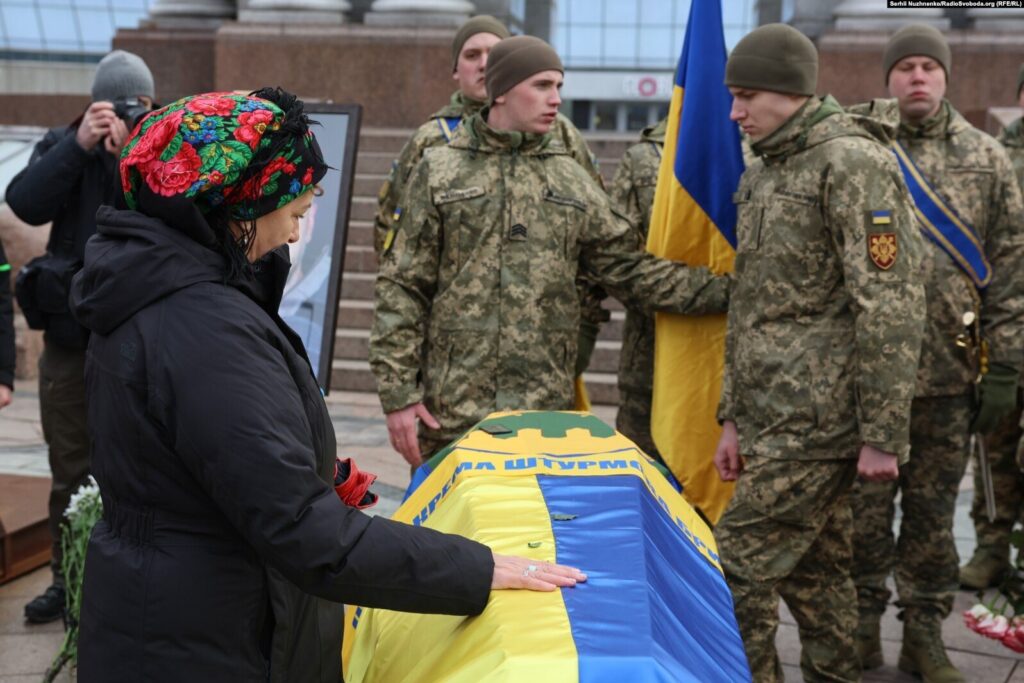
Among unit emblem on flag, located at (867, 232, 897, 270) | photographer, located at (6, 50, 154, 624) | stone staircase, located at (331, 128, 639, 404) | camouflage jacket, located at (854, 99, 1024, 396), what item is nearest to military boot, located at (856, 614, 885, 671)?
camouflage jacket, located at (854, 99, 1024, 396)

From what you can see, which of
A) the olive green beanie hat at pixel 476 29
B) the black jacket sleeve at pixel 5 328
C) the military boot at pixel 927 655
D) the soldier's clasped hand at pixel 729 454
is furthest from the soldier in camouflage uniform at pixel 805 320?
the black jacket sleeve at pixel 5 328

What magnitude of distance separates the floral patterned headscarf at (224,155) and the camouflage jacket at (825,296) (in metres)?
2.05

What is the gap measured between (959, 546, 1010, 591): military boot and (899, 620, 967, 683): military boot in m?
1.07

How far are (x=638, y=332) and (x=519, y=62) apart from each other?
1458mm

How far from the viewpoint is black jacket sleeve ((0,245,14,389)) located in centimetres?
512

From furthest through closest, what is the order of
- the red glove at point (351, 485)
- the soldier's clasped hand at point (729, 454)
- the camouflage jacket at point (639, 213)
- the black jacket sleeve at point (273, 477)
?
the camouflage jacket at point (639, 213)
the soldier's clasped hand at point (729, 454)
the red glove at point (351, 485)
the black jacket sleeve at point (273, 477)

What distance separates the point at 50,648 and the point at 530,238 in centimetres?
233

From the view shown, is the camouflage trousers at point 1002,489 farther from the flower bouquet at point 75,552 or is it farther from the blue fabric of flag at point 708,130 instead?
the flower bouquet at point 75,552

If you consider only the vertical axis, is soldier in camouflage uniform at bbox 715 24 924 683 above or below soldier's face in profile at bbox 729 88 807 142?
below

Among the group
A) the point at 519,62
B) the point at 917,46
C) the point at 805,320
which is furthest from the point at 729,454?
the point at 917,46

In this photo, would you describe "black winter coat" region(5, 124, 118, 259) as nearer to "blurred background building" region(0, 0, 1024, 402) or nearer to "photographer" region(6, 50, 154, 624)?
"photographer" region(6, 50, 154, 624)

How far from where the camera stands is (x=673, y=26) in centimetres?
3309

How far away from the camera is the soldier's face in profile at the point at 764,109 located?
13.6ft

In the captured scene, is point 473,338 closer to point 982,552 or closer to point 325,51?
point 982,552
